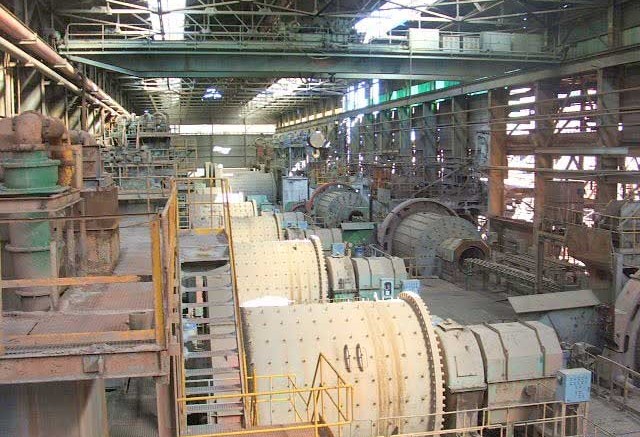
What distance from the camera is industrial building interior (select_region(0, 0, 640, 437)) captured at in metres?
6.29

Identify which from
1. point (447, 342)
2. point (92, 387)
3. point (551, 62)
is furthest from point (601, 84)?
point (92, 387)

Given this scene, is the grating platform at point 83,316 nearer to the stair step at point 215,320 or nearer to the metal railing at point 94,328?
the metal railing at point 94,328

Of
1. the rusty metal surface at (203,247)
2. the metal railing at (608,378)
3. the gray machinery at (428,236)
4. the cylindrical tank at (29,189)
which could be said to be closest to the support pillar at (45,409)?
the cylindrical tank at (29,189)

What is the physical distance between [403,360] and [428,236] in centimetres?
1481

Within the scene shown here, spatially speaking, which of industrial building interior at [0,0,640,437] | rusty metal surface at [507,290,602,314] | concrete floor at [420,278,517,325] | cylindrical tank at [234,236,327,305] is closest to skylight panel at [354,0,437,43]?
industrial building interior at [0,0,640,437]

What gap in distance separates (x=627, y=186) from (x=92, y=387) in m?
20.7

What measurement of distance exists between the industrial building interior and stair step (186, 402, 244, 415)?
40mm

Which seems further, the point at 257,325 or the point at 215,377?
the point at 257,325

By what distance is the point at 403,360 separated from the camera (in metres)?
9.88

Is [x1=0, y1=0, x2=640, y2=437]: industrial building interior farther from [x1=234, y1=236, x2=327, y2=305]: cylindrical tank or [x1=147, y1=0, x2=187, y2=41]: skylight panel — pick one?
[x1=147, y1=0, x2=187, y2=41]: skylight panel

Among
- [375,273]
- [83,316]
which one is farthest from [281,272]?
[83,316]

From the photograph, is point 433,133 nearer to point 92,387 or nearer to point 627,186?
point 627,186

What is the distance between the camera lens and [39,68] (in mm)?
17297

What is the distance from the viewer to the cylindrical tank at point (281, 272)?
15516mm
